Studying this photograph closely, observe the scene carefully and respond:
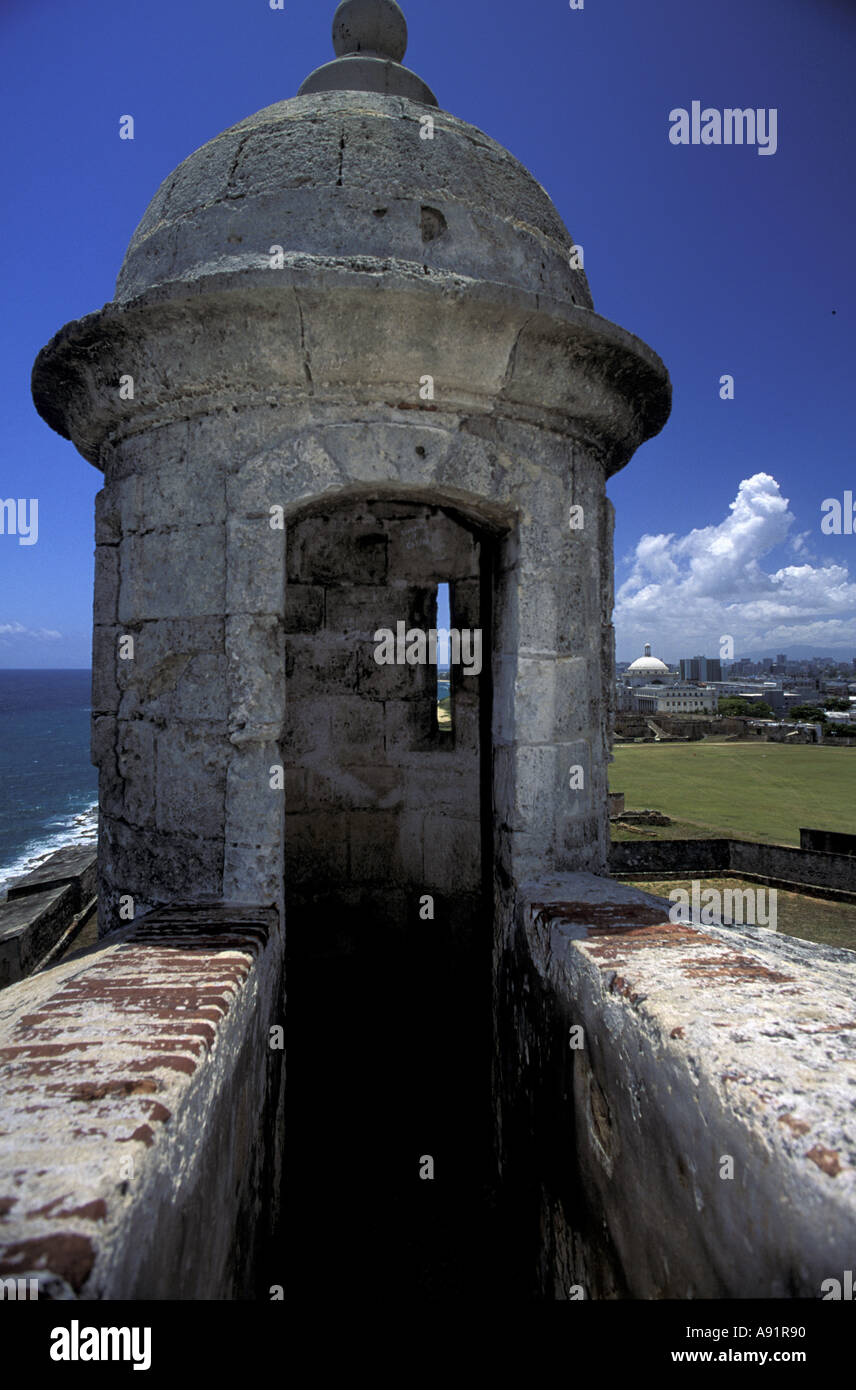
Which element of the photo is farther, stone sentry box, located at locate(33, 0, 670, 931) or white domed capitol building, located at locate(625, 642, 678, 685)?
white domed capitol building, located at locate(625, 642, 678, 685)

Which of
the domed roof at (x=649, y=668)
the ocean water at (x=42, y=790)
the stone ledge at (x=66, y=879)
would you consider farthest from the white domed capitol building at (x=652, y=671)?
the stone ledge at (x=66, y=879)

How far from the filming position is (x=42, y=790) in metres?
43.8

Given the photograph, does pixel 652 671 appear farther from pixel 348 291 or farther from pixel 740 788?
pixel 348 291

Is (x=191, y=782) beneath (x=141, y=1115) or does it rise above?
above

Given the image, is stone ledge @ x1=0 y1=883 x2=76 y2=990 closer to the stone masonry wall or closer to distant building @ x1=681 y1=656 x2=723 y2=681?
the stone masonry wall

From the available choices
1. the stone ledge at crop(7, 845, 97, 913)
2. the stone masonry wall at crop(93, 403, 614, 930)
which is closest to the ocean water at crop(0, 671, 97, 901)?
the stone ledge at crop(7, 845, 97, 913)

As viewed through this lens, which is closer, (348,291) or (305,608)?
(348,291)

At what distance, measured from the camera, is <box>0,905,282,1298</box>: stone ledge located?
110 cm

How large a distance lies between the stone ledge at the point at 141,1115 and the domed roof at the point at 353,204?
2.34m

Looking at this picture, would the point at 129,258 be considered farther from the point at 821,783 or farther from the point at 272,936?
the point at 821,783

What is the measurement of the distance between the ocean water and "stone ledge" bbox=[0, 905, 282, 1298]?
15.0m

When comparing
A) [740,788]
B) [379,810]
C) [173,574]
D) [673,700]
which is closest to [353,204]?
[173,574]

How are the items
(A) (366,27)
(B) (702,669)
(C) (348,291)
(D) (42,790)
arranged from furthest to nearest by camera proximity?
1. (B) (702,669)
2. (D) (42,790)
3. (A) (366,27)
4. (C) (348,291)

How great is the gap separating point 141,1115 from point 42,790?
48.2m
